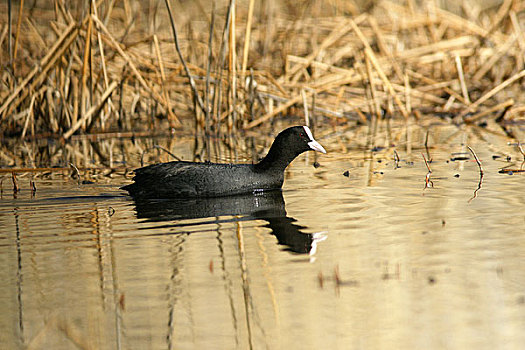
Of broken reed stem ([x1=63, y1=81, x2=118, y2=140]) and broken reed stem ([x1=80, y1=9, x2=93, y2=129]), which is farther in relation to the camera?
broken reed stem ([x1=63, y1=81, x2=118, y2=140])

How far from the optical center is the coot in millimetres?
5992

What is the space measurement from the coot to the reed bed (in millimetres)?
2393

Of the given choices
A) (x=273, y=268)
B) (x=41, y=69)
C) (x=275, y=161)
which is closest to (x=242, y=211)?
(x=275, y=161)

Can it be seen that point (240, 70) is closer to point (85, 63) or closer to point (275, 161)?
point (85, 63)

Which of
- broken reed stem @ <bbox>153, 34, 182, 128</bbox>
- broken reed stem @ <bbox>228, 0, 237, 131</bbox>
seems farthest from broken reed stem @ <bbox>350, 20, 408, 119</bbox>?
broken reed stem @ <bbox>153, 34, 182, 128</bbox>

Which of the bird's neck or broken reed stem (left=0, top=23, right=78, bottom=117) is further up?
broken reed stem (left=0, top=23, right=78, bottom=117)

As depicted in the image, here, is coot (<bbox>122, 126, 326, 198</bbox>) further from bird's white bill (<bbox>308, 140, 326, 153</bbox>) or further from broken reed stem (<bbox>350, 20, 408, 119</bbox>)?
broken reed stem (<bbox>350, 20, 408, 119</bbox>)

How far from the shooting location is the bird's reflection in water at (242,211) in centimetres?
444

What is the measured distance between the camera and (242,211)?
537 cm

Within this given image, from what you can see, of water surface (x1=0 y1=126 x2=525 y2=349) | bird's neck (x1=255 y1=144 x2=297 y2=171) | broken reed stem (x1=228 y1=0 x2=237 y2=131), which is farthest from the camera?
broken reed stem (x1=228 y1=0 x2=237 y2=131)

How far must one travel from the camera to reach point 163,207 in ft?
18.6

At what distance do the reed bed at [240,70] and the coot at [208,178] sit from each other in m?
2.39

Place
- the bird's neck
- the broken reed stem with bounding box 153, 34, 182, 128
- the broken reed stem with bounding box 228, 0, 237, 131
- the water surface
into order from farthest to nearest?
the broken reed stem with bounding box 153, 34, 182, 128 < the broken reed stem with bounding box 228, 0, 237, 131 < the bird's neck < the water surface

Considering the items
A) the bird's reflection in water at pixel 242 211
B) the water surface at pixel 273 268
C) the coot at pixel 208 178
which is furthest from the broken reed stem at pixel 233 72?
the bird's reflection in water at pixel 242 211
